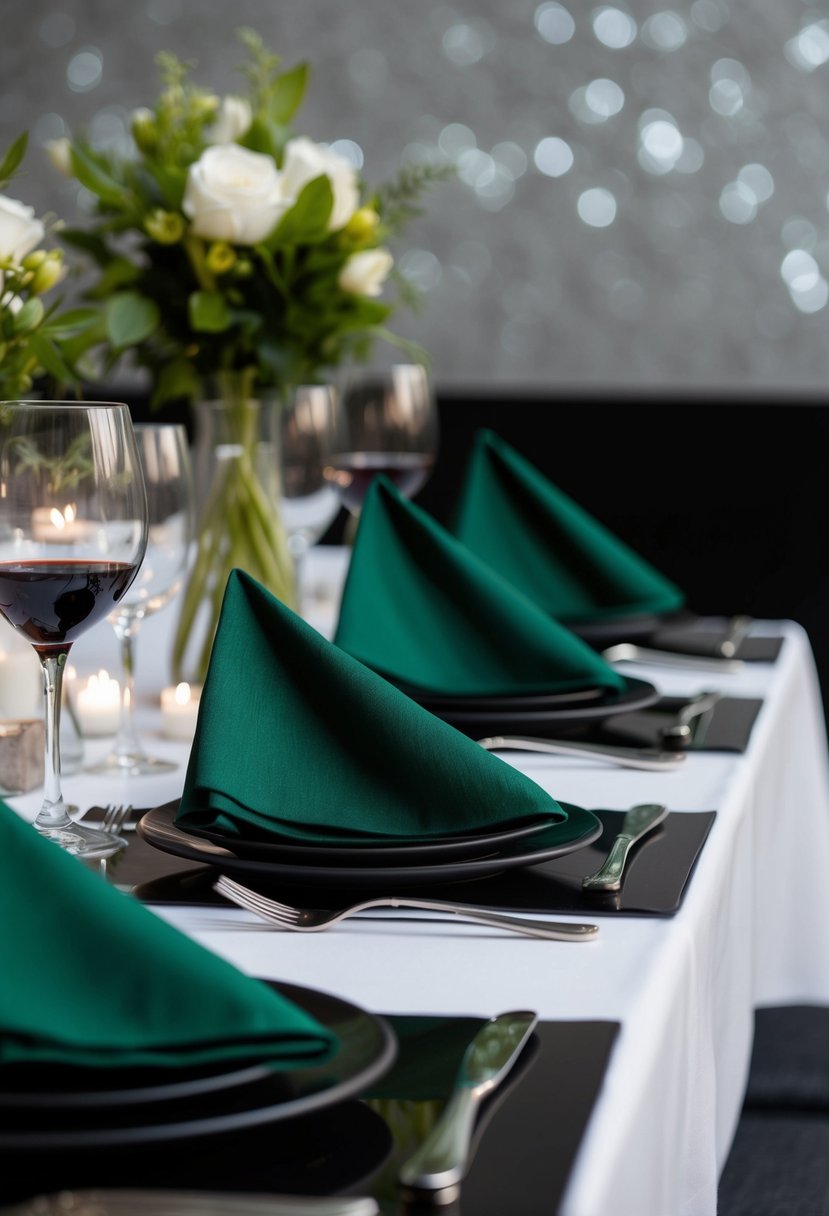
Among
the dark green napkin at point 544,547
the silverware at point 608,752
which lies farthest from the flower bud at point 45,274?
the dark green napkin at point 544,547

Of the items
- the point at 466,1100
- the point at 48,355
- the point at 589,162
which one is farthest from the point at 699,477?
the point at 466,1100

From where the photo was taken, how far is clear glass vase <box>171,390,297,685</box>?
1434mm

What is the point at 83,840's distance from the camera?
2.81ft

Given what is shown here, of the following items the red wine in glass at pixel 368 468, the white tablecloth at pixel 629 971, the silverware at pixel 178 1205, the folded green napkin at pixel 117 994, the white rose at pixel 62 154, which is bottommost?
the white tablecloth at pixel 629 971

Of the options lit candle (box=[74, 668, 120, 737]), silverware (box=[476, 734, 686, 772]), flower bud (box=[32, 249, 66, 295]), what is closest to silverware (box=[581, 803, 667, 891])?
silverware (box=[476, 734, 686, 772])

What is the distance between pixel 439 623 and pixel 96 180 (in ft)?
1.98

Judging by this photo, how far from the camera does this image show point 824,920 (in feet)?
5.01

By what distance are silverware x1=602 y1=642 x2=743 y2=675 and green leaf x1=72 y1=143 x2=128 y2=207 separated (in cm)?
67

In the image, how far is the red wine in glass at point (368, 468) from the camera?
1.65 meters

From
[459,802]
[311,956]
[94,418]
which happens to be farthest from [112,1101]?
[94,418]

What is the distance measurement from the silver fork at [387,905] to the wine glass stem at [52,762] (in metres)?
0.14

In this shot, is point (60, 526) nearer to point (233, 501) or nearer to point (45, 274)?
point (45, 274)

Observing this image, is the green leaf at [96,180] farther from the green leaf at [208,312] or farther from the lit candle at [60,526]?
the lit candle at [60,526]

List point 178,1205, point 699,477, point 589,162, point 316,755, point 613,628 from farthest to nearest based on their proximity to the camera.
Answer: point 589,162
point 699,477
point 613,628
point 316,755
point 178,1205
